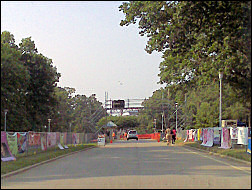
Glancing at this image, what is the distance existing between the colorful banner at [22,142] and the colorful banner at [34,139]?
1.02 meters

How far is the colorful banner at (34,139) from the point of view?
84.4ft

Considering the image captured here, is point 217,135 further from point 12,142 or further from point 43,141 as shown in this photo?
point 12,142

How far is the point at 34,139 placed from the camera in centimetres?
2658

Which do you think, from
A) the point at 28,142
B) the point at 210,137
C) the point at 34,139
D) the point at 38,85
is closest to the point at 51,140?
the point at 34,139

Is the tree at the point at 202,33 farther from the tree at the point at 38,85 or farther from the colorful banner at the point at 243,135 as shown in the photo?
the tree at the point at 38,85

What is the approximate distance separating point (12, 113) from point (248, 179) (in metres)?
34.7

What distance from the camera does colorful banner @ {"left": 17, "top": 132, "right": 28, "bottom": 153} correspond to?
75.7 feet

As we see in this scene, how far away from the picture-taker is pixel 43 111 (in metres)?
47.8

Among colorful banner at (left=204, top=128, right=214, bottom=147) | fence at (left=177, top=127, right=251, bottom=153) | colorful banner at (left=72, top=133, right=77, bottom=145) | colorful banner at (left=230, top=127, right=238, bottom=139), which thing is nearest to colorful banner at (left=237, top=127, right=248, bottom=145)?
fence at (left=177, top=127, right=251, bottom=153)

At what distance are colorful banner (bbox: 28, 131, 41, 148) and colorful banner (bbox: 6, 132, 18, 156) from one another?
3349 millimetres

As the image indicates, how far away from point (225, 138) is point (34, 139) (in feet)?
42.3

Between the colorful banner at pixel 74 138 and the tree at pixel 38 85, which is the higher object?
the tree at pixel 38 85

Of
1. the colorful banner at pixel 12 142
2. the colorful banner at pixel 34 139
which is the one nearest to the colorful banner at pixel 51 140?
the colorful banner at pixel 34 139

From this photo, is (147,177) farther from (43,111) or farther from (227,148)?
(43,111)
